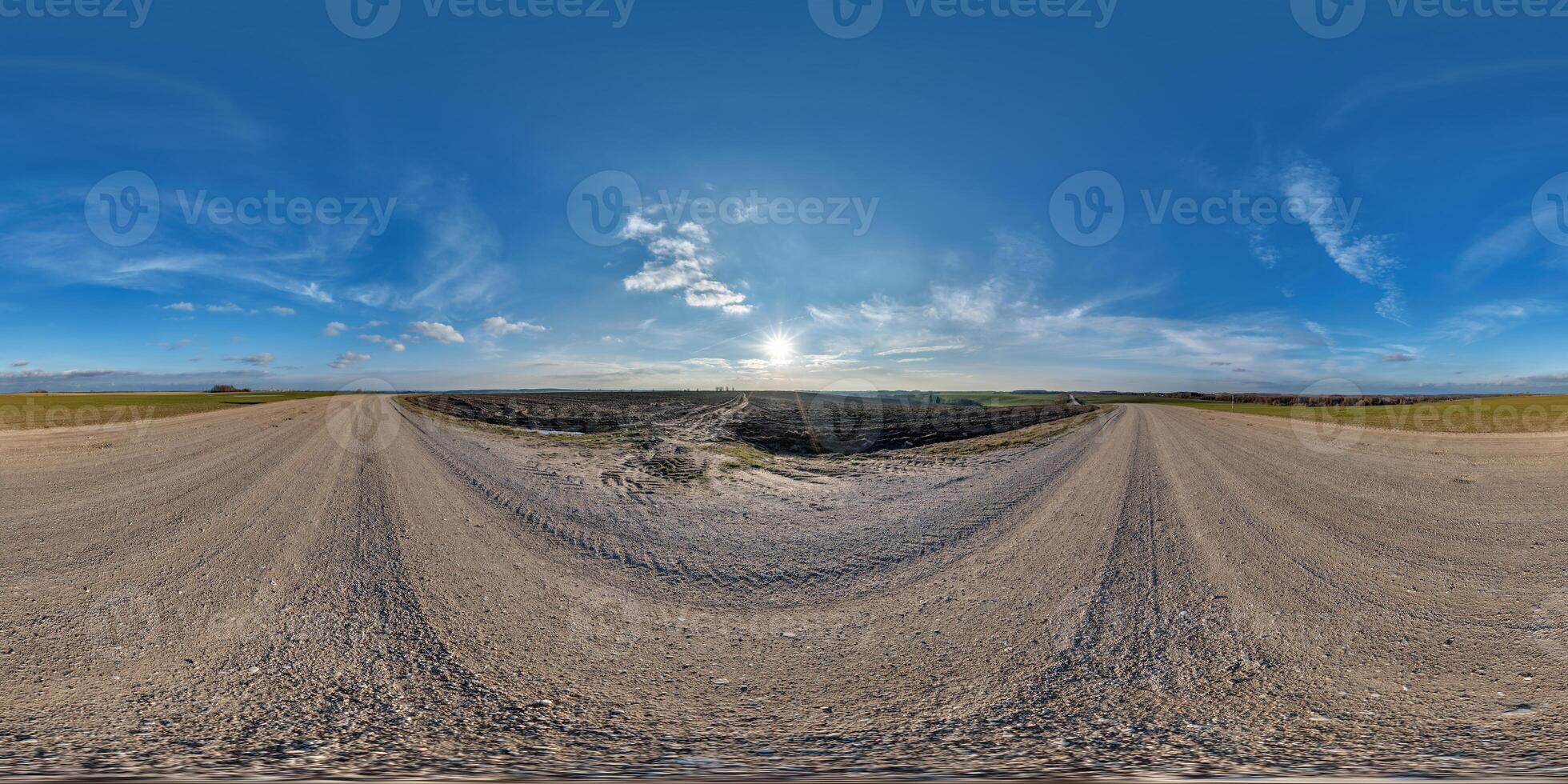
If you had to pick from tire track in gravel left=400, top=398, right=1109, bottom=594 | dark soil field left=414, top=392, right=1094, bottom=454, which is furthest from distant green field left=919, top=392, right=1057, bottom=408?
tire track in gravel left=400, top=398, right=1109, bottom=594

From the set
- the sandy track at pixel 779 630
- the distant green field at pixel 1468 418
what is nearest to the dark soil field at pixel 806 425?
the sandy track at pixel 779 630

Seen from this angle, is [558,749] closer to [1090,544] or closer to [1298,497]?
[1090,544]

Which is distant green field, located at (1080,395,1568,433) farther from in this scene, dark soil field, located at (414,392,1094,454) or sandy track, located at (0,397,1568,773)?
sandy track, located at (0,397,1568,773)

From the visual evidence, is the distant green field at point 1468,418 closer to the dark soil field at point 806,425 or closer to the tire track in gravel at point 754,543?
the dark soil field at point 806,425

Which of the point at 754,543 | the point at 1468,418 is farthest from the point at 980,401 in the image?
the point at 754,543

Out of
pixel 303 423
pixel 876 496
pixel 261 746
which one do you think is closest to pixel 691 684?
pixel 261 746

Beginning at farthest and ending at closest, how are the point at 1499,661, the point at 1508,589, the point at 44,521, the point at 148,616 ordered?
the point at 44,521 → the point at 1508,589 → the point at 148,616 → the point at 1499,661

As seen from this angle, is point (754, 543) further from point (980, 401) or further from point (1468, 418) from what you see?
point (980, 401)

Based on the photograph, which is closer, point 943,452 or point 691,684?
point 691,684
